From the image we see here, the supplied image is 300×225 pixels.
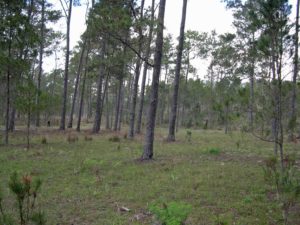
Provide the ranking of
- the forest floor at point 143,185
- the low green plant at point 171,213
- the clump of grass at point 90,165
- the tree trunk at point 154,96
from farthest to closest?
the tree trunk at point 154,96 → the clump of grass at point 90,165 → the forest floor at point 143,185 → the low green plant at point 171,213

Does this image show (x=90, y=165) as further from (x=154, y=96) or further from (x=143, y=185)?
(x=154, y=96)

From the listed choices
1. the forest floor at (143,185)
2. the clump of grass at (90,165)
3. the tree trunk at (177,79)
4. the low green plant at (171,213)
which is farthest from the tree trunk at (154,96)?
the low green plant at (171,213)

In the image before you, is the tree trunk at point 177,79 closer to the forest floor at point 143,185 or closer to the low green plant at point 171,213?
the forest floor at point 143,185

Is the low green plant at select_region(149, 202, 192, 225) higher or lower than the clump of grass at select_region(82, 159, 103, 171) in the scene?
higher

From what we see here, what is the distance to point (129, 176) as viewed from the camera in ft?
28.4

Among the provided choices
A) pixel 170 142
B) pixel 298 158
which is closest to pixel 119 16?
pixel 298 158

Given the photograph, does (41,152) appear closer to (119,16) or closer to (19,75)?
(19,75)

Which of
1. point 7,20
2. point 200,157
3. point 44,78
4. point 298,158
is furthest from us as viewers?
point 44,78

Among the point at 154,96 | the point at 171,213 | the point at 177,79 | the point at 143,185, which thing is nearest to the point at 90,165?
the point at 143,185

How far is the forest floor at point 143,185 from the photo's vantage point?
579 cm

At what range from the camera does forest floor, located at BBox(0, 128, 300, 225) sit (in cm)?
579

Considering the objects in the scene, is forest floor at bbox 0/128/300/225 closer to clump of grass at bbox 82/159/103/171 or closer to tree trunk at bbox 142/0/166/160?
clump of grass at bbox 82/159/103/171

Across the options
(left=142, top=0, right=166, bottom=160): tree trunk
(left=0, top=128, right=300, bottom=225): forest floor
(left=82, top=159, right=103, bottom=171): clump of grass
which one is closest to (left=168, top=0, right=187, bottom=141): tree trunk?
(left=0, top=128, right=300, bottom=225): forest floor

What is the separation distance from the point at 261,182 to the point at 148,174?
2.82m
